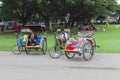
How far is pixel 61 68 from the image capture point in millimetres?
12719

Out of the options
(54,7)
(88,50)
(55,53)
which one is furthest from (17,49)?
(54,7)

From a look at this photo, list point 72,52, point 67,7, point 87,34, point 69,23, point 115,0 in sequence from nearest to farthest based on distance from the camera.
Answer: point 72,52
point 87,34
point 67,7
point 115,0
point 69,23

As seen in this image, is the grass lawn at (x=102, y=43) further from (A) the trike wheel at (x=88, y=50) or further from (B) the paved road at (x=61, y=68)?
(A) the trike wheel at (x=88, y=50)

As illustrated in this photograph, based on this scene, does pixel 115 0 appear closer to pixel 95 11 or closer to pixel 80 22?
pixel 95 11

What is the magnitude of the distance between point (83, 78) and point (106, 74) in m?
1.05

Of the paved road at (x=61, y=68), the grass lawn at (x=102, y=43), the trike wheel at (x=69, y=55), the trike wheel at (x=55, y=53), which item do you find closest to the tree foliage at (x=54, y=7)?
the grass lawn at (x=102, y=43)

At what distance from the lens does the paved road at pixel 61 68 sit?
1087 cm

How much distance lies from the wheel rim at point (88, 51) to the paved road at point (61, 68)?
24 centimetres

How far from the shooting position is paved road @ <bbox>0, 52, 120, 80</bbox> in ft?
35.7

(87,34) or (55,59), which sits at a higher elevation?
(87,34)

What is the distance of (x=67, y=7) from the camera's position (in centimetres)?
4353

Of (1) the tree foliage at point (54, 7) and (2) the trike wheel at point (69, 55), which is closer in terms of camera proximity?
(2) the trike wheel at point (69, 55)

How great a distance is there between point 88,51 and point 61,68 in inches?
117

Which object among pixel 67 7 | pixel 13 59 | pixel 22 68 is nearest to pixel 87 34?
pixel 13 59
